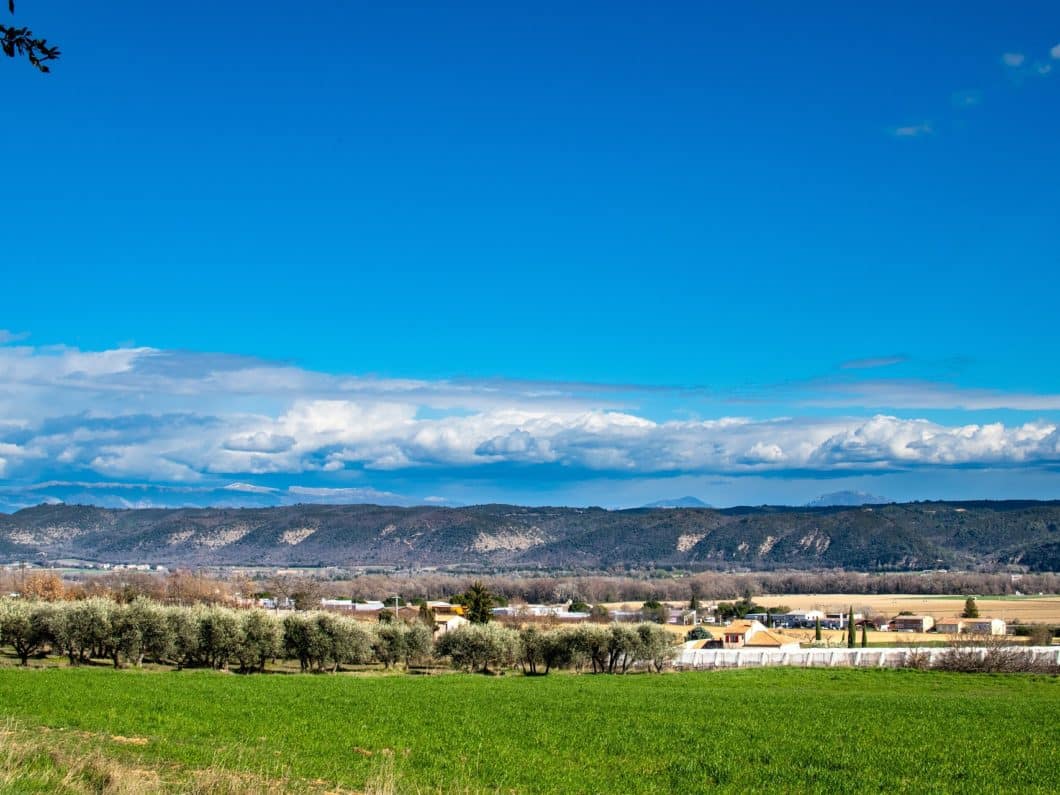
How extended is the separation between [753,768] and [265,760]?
9895 millimetres

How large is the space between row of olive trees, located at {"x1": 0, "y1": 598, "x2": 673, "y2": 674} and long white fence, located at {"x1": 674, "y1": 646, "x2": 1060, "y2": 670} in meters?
4.94

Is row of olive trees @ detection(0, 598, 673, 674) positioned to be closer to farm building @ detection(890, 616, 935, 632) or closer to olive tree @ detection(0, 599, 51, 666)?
olive tree @ detection(0, 599, 51, 666)

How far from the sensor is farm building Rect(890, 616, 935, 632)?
386ft

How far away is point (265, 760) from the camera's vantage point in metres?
20.8

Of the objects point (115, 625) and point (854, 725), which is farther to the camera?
point (115, 625)

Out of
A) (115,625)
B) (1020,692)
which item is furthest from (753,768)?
(115,625)

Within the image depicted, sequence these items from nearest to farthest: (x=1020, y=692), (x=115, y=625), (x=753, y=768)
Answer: (x=753, y=768) → (x=1020, y=692) → (x=115, y=625)

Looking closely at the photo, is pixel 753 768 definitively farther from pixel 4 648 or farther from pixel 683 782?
pixel 4 648

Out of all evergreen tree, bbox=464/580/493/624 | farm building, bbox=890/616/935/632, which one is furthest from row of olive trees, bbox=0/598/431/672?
farm building, bbox=890/616/935/632

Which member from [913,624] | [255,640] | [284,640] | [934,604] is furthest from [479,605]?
[934,604]

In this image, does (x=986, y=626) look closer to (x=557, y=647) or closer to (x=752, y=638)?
(x=752, y=638)

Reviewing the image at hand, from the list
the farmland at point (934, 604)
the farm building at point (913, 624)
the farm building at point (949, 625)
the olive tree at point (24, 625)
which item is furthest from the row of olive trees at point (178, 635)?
the farmland at point (934, 604)

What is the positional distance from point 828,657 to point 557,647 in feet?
57.3

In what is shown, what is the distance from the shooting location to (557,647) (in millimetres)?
63125
